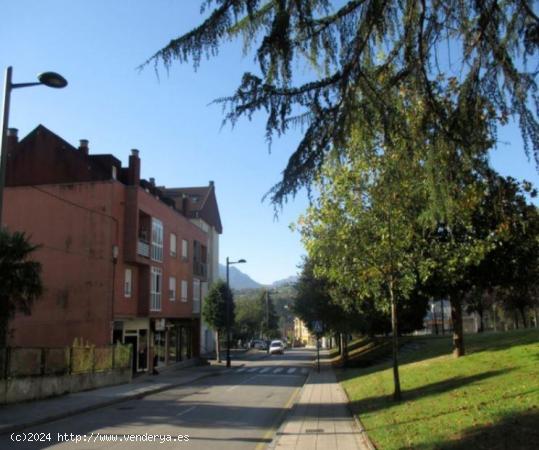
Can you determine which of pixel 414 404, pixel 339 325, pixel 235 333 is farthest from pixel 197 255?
pixel 235 333

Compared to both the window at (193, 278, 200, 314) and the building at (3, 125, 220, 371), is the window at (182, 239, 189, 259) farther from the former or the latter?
the building at (3, 125, 220, 371)

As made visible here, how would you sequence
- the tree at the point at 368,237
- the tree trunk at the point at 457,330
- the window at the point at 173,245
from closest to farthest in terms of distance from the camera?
the tree at the point at 368,237 → the tree trunk at the point at 457,330 → the window at the point at 173,245

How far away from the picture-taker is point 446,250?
1931cm

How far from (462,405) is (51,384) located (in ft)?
48.4

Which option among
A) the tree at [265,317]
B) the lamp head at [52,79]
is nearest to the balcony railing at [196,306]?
the lamp head at [52,79]

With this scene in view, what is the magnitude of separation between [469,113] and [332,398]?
1582cm

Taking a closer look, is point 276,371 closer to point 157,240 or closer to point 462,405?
point 157,240

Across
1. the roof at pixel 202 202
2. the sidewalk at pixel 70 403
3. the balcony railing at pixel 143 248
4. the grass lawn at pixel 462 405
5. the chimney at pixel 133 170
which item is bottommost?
the sidewalk at pixel 70 403

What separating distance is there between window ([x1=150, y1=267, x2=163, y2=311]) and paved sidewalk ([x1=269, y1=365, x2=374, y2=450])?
16.9 metres

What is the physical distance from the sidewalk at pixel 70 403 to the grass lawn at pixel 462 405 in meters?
7.96

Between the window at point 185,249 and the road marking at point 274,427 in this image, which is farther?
the window at point 185,249

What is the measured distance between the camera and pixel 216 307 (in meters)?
50.6

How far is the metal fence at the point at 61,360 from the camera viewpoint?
18.7 metres

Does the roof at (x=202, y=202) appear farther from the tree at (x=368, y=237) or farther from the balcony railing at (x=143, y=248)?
the tree at (x=368, y=237)
